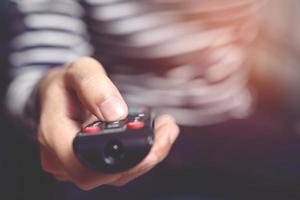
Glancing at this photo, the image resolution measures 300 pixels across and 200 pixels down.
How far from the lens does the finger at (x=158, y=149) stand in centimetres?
42

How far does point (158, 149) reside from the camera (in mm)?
449

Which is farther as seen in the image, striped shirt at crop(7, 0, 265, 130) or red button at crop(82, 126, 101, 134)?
striped shirt at crop(7, 0, 265, 130)

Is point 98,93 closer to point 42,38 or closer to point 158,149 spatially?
point 158,149

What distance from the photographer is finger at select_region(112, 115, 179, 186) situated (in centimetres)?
42

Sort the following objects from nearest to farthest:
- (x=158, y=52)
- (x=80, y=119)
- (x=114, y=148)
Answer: (x=114, y=148)
(x=80, y=119)
(x=158, y=52)

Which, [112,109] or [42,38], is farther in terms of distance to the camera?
[42,38]

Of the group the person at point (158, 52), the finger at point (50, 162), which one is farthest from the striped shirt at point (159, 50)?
the finger at point (50, 162)

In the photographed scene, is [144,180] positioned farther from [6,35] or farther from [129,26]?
[6,35]

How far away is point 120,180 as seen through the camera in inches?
17.5

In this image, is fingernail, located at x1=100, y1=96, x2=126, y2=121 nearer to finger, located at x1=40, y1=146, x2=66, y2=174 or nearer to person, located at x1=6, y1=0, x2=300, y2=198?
finger, located at x1=40, y1=146, x2=66, y2=174

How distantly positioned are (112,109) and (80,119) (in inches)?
3.7

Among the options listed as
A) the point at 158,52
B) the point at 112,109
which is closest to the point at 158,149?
the point at 112,109

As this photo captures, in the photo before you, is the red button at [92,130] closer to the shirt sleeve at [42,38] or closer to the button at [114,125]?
the button at [114,125]

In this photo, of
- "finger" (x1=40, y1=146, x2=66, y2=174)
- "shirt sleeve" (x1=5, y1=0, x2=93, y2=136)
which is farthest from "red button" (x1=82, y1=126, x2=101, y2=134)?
"shirt sleeve" (x1=5, y1=0, x2=93, y2=136)
